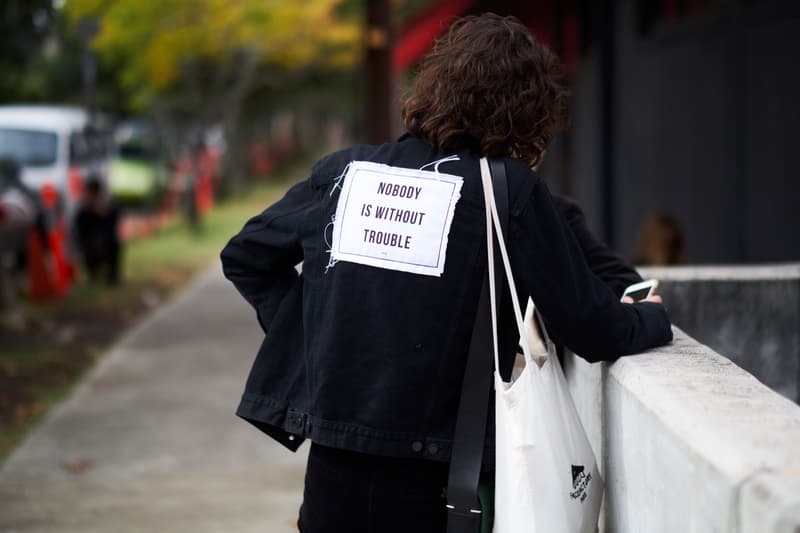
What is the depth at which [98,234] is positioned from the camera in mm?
13195

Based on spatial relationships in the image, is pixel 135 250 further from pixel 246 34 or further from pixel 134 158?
pixel 134 158

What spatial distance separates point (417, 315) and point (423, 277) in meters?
0.07

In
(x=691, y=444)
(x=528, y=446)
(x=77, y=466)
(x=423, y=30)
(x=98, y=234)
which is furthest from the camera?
(x=423, y=30)

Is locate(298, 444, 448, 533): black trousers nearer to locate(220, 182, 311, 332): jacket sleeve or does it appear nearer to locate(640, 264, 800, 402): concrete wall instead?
locate(220, 182, 311, 332): jacket sleeve

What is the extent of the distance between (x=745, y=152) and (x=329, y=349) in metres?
5.75

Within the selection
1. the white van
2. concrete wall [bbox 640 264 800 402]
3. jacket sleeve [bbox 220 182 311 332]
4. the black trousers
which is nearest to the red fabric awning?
the white van

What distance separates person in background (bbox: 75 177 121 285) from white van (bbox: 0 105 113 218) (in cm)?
133

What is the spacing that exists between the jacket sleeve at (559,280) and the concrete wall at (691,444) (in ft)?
0.58

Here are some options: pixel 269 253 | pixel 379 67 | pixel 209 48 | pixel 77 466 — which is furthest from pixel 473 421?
pixel 209 48

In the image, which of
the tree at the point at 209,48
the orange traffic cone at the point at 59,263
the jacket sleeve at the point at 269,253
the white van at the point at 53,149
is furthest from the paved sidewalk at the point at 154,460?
the white van at the point at 53,149

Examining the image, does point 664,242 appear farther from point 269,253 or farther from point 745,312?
point 269,253

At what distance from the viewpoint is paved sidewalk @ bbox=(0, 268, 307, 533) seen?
519 centimetres

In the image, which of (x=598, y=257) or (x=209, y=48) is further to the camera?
(x=209, y=48)

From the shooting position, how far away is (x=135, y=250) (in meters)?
17.6
